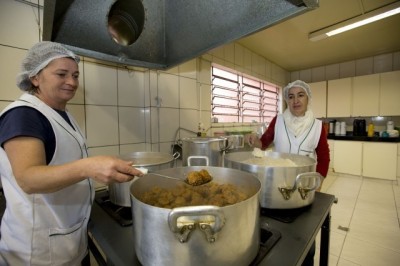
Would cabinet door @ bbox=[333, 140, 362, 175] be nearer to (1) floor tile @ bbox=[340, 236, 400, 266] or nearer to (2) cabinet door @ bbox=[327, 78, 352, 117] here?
(2) cabinet door @ bbox=[327, 78, 352, 117]

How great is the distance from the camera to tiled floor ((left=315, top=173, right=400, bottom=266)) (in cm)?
147

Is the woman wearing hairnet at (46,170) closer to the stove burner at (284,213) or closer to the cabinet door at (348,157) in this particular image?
the stove burner at (284,213)

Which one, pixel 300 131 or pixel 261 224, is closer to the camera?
pixel 261 224

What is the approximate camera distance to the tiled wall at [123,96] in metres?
0.93

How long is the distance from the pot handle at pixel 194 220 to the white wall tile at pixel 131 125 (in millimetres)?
1088

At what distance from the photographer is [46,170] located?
48cm

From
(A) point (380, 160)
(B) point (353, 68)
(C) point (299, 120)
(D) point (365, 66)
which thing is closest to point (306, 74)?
(B) point (353, 68)

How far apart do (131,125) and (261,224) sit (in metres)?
1.06

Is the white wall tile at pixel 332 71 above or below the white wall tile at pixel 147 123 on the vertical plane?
above

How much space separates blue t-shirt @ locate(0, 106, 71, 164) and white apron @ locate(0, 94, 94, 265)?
0.05ft

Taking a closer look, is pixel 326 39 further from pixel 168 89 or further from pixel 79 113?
pixel 79 113

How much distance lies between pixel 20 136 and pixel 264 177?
0.70 m

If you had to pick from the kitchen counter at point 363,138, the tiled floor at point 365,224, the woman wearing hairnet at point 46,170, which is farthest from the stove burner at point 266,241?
the kitchen counter at point 363,138

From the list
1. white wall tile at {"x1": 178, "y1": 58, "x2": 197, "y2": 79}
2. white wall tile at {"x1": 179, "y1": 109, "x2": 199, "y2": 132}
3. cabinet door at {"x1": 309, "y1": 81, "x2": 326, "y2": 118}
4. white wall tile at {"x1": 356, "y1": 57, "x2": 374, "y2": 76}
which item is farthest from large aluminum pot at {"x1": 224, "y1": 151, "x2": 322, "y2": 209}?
white wall tile at {"x1": 356, "y1": 57, "x2": 374, "y2": 76}
